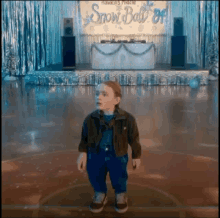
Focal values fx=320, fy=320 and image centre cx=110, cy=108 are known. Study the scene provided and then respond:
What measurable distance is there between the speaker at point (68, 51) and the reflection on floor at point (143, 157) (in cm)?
343

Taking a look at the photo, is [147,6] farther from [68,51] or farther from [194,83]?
[194,83]

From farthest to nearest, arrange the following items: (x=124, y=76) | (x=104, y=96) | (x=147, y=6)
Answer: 1. (x=147, y=6)
2. (x=124, y=76)
3. (x=104, y=96)

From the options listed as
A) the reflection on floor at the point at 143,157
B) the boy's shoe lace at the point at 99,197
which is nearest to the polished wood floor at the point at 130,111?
the reflection on floor at the point at 143,157

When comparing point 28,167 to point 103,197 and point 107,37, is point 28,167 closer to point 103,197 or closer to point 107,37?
point 103,197

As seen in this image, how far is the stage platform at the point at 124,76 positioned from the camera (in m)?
8.47

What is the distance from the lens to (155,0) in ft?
39.0

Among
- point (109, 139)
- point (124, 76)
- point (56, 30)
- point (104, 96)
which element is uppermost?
point (56, 30)

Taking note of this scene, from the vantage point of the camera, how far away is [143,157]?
9.66ft

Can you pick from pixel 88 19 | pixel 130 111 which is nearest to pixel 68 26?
pixel 88 19

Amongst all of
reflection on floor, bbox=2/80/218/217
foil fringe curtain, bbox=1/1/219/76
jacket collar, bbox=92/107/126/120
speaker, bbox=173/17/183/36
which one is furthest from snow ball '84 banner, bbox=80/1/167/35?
jacket collar, bbox=92/107/126/120

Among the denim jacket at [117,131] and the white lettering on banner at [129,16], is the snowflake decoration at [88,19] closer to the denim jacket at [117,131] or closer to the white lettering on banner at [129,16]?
the white lettering on banner at [129,16]

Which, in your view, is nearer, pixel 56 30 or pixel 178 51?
pixel 178 51

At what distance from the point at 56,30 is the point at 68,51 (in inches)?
148

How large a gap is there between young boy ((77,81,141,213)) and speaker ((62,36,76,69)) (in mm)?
7499
